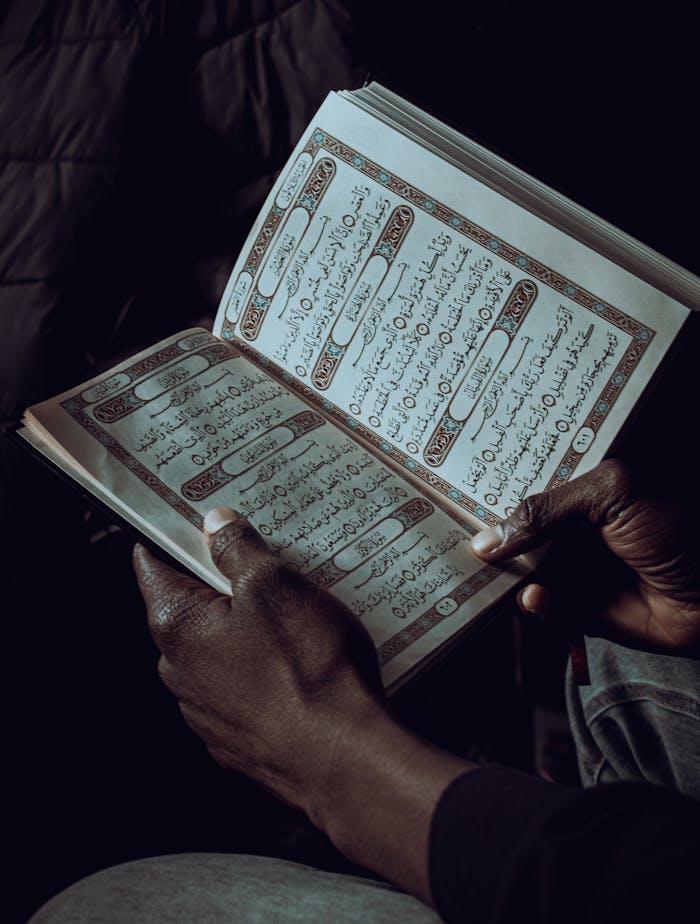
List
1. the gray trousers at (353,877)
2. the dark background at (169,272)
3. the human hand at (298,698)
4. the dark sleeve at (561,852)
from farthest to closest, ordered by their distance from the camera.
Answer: the dark background at (169,272)
the gray trousers at (353,877)
the human hand at (298,698)
the dark sleeve at (561,852)

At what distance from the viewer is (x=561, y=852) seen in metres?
0.40

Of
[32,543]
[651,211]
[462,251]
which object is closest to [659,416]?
[651,211]

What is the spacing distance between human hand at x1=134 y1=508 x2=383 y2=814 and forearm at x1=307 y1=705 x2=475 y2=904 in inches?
0.4

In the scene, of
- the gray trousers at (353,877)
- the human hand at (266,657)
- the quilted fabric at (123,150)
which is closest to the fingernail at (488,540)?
the human hand at (266,657)

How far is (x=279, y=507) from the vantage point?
0.60 meters

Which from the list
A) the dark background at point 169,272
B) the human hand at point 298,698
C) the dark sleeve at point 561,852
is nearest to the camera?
the dark sleeve at point 561,852

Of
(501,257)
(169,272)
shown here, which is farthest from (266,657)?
(169,272)

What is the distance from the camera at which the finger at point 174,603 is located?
0.55 metres

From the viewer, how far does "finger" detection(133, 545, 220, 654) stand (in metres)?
0.55

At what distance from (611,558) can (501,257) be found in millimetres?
344

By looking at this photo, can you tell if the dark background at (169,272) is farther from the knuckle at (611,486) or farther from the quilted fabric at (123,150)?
the knuckle at (611,486)

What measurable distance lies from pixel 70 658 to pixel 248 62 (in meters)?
0.78

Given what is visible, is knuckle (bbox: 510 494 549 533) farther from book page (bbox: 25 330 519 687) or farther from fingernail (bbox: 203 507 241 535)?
fingernail (bbox: 203 507 241 535)

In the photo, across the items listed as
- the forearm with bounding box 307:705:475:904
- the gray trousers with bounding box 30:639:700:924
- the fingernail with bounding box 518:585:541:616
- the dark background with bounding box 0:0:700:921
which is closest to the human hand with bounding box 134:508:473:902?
the forearm with bounding box 307:705:475:904
